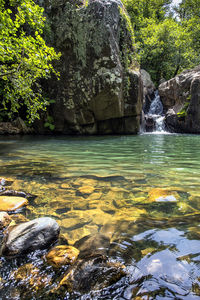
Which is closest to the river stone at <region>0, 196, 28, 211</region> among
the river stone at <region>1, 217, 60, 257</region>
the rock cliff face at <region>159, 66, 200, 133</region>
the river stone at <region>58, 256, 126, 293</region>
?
the river stone at <region>1, 217, 60, 257</region>

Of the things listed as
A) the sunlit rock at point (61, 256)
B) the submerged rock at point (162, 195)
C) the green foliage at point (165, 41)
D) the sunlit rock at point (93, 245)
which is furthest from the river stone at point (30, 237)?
the green foliage at point (165, 41)

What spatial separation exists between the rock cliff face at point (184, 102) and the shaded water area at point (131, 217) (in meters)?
12.3

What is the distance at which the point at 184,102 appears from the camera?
1606 centimetres

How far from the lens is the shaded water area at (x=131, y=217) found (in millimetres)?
1196

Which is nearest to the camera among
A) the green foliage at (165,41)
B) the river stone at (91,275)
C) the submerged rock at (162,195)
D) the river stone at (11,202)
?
the river stone at (91,275)

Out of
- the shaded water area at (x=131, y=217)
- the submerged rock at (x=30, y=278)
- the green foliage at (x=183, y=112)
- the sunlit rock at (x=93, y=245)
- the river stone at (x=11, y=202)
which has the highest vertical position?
the green foliage at (x=183, y=112)

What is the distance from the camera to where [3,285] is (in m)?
1.23

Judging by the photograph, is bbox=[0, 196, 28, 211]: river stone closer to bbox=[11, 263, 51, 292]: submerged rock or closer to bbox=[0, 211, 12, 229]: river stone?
bbox=[0, 211, 12, 229]: river stone

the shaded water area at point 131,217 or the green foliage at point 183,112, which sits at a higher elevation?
the green foliage at point 183,112

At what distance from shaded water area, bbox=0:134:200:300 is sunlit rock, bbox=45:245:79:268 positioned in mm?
63

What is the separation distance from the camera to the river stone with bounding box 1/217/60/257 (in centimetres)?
152

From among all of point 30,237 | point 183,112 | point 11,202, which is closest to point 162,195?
point 30,237

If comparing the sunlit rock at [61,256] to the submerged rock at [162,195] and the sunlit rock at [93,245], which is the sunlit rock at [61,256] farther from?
the submerged rock at [162,195]

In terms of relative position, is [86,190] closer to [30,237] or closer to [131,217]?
[131,217]
